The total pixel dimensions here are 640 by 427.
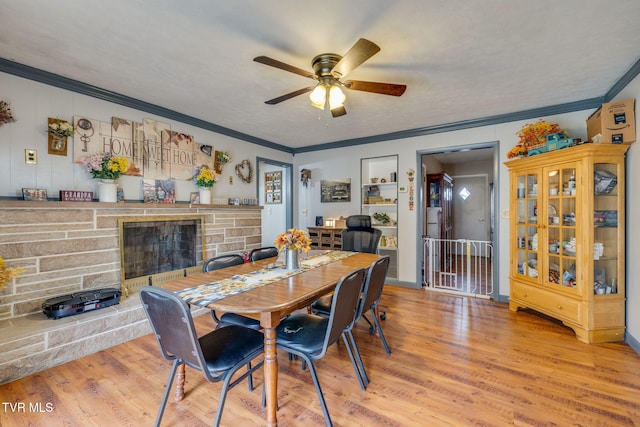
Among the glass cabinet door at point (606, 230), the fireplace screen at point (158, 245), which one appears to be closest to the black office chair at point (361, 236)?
the fireplace screen at point (158, 245)

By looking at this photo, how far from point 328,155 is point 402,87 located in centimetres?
332

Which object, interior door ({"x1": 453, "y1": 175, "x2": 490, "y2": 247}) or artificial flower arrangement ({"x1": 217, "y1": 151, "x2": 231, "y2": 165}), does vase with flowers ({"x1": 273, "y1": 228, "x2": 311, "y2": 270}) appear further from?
interior door ({"x1": 453, "y1": 175, "x2": 490, "y2": 247})

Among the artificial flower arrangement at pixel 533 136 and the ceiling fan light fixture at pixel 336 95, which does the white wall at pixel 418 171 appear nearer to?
the artificial flower arrangement at pixel 533 136

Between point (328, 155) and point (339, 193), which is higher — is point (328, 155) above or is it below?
above

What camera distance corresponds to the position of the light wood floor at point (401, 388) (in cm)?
173


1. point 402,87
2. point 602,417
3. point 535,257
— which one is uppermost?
point 402,87

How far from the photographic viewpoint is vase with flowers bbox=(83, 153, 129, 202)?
9.46ft

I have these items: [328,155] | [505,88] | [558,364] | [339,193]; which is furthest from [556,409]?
[328,155]

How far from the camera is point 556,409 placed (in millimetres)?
1776

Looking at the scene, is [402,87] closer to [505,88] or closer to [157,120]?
[505,88]

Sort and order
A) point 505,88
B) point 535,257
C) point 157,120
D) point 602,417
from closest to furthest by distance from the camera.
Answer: point 602,417
point 505,88
point 535,257
point 157,120

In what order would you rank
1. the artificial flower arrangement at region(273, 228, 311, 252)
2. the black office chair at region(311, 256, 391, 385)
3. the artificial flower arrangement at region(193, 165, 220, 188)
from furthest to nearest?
the artificial flower arrangement at region(193, 165, 220, 188) < the artificial flower arrangement at region(273, 228, 311, 252) < the black office chair at region(311, 256, 391, 385)

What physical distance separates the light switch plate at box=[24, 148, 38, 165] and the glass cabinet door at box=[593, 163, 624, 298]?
5325 mm

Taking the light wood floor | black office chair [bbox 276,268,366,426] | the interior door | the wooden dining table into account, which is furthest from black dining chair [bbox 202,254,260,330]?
the interior door
